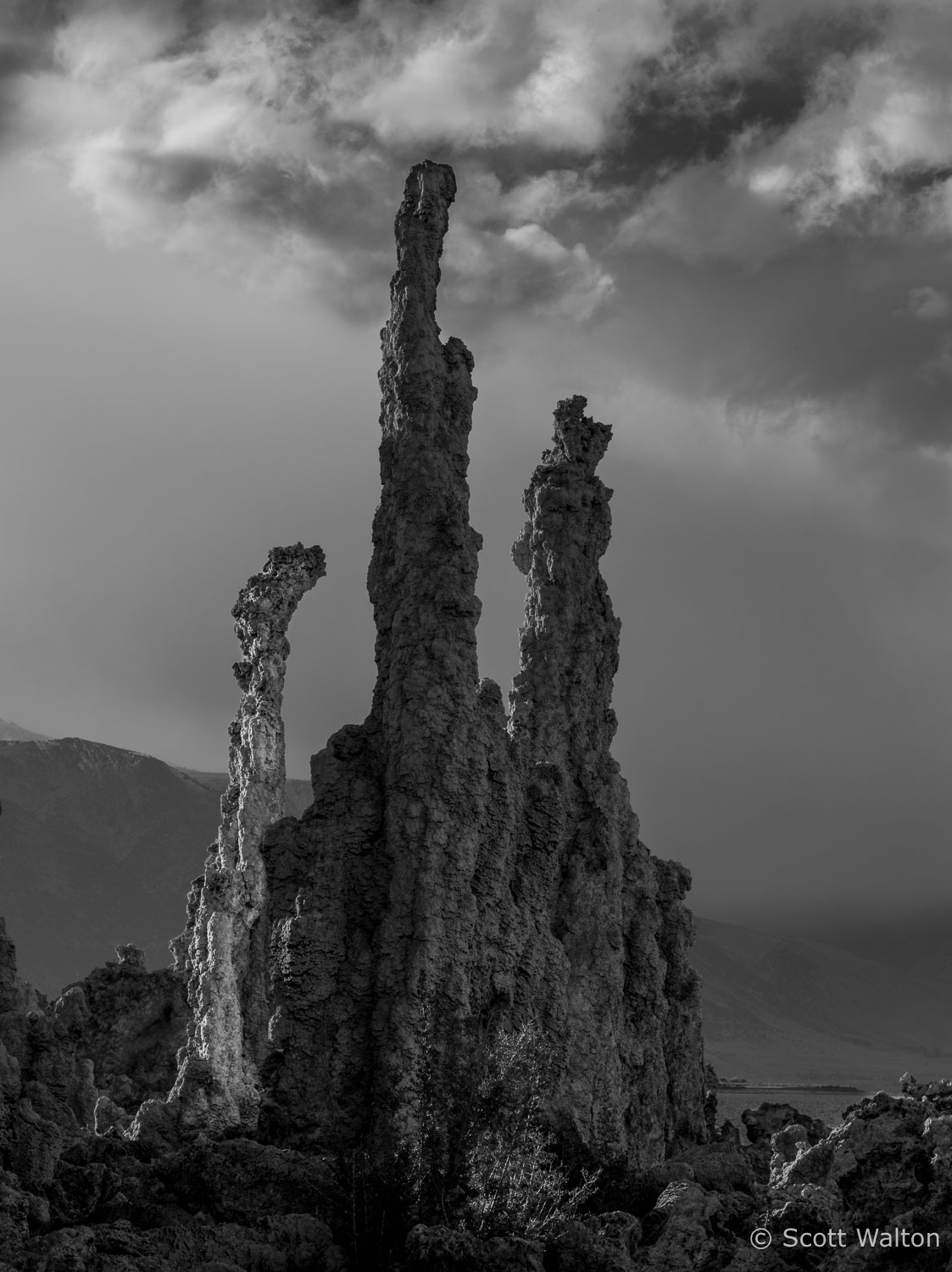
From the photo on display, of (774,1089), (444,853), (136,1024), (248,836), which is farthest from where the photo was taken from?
(774,1089)

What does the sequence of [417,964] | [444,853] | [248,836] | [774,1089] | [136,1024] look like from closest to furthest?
[417,964], [444,853], [248,836], [136,1024], [774,1089]

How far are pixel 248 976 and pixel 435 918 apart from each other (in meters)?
15.8

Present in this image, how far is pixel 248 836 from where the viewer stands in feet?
129

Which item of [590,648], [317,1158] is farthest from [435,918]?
[590,648]

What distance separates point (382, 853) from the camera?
26859 mm

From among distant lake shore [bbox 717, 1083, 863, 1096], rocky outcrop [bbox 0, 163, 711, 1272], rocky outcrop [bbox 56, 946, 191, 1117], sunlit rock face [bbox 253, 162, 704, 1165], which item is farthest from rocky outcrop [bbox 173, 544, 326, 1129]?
distant lake shore [bbox 717, 1083, 863, 1096]

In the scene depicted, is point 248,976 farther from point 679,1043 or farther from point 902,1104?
point 902,1104

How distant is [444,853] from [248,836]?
14.0 meters

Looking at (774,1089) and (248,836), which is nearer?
(248,836)

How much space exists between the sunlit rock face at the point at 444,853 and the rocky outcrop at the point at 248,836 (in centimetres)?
646

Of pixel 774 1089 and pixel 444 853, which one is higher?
pixel 774 1089

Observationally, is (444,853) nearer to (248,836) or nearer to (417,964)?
(417,964)

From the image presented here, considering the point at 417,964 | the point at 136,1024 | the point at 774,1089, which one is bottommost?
the point at 417,964

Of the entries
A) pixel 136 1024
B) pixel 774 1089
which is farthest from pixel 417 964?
pixel 774 1089
